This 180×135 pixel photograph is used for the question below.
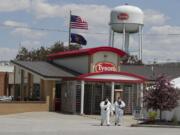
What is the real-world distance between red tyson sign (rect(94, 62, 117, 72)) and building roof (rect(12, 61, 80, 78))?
1830 mm

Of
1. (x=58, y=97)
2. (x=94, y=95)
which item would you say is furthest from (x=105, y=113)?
(x=58, y=97)

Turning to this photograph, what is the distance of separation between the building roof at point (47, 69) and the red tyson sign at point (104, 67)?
183cm

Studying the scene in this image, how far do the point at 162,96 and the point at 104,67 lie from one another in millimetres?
11902

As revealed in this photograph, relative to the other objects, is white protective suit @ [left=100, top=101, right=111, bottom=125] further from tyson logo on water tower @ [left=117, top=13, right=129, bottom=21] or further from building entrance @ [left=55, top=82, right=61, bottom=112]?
tyson logo on water tower @ [left=117, top=13, right=129, bottom=21]

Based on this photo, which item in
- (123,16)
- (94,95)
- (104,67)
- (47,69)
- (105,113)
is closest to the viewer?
(105,113)

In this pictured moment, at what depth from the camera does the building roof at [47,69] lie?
4700cm

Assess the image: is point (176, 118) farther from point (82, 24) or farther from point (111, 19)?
point (111, 19)

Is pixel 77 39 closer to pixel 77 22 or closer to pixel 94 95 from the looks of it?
pixel 77 22

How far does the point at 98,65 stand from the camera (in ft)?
154

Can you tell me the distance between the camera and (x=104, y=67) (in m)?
47.1

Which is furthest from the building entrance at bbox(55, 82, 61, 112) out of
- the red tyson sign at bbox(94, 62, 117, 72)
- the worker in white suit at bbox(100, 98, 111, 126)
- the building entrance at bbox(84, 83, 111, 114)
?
the worker in white suit at bbox(100, 98, 111, 126)

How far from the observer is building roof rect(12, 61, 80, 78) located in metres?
47.0

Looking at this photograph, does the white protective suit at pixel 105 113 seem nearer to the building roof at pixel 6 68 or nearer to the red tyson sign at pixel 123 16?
the red tyson sign at pixel 123 16

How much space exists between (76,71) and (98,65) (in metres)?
2.60
